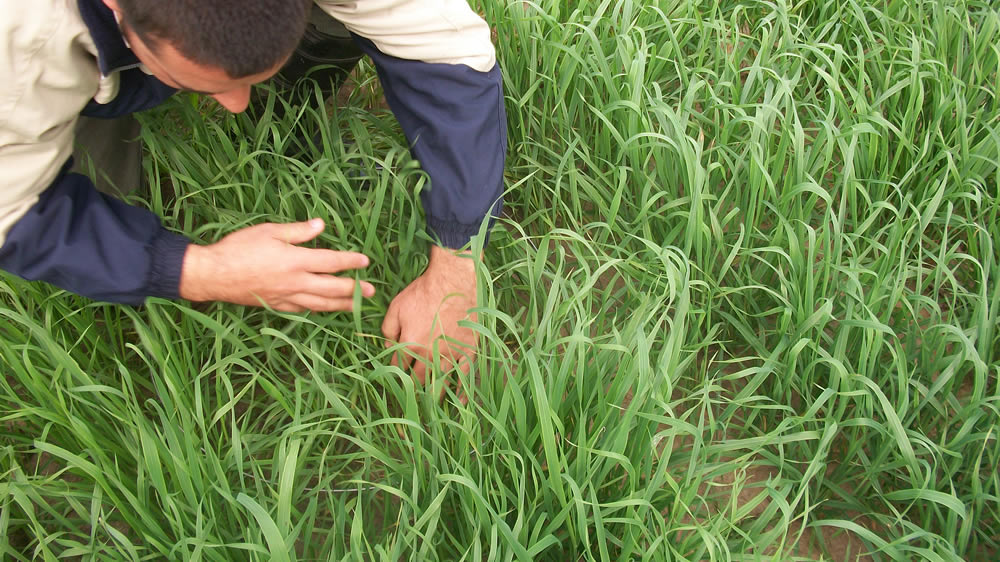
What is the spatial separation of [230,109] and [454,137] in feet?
1.26

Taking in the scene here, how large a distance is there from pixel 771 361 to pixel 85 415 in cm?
119

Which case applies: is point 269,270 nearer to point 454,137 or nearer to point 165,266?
point 165,266

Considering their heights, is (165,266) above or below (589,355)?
above

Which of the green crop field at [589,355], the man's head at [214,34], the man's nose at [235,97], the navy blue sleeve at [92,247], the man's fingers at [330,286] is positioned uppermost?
the man's head at [214,34]

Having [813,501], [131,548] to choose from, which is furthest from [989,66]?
[131,548]

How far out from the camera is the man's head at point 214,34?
988mm

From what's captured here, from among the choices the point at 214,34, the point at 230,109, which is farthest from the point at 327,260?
the point at 214,34

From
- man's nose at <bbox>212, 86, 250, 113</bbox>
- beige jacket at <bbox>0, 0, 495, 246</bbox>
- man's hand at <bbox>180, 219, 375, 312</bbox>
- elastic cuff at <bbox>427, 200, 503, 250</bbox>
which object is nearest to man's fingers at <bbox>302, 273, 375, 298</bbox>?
man's hand at <bbox>180, 219, 375, 312</bbox>

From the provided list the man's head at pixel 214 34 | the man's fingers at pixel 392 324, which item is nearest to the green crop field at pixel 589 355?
the man's fingers at pixel 392 324

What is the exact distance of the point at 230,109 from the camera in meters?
1.24

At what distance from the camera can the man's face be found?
1058 mm

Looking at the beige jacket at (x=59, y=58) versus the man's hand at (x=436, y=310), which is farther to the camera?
the man's hand at (x=436, y=310)

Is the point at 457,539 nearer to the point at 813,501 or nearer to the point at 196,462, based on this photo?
the point at 196,462

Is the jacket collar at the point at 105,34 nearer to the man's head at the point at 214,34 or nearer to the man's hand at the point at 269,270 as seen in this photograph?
the man's head at the point at 214,34
